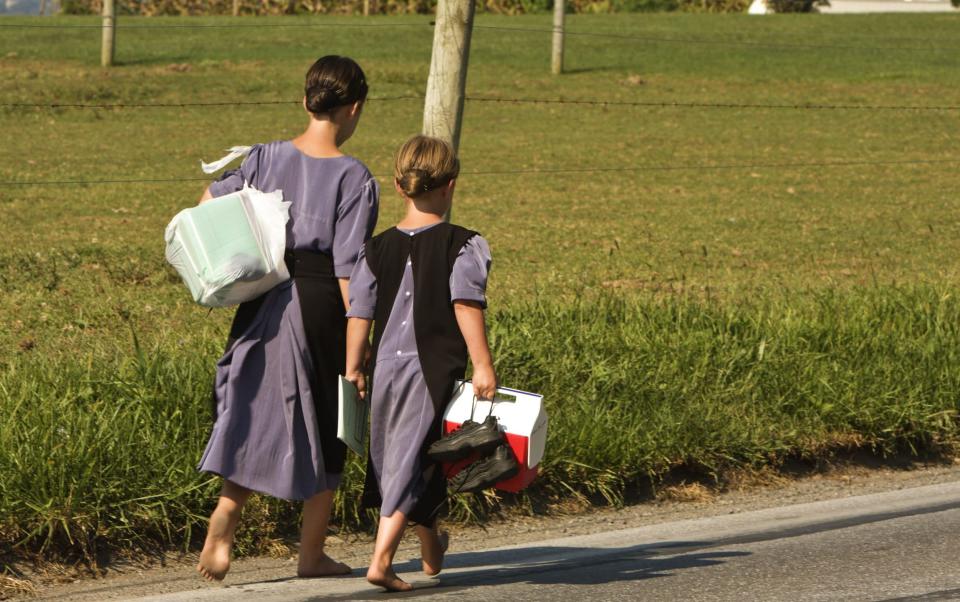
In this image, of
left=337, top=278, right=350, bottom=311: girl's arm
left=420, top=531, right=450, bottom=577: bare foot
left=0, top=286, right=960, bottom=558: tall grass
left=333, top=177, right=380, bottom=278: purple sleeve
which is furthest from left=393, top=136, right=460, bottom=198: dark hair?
left=0, top=286, right=960, bottom=558: tall grass

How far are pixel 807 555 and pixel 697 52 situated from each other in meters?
30.1

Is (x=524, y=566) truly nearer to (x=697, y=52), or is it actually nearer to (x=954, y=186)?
(x=954, y=186)

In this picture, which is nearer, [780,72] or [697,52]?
[780,72]

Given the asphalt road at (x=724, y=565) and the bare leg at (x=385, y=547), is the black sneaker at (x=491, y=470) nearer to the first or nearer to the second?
the bare leg at (x=385, y=547)

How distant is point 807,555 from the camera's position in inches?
221

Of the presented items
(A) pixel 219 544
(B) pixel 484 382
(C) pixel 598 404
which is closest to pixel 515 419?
(B) pixel 484 382

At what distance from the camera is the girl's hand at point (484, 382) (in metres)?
4.80

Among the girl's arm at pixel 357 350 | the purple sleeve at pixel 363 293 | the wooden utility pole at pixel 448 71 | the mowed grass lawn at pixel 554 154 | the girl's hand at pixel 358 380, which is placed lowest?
the mowed grass lawn at pixel 554 154

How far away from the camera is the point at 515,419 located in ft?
15.8

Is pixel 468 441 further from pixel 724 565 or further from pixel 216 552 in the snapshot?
pixel 724 565

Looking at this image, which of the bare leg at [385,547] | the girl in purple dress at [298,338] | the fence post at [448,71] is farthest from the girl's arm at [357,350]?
the fence post at [448,71]

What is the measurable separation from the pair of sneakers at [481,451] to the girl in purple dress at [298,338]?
0.43 metres

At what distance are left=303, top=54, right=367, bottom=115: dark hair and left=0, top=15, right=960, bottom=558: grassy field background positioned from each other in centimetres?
152

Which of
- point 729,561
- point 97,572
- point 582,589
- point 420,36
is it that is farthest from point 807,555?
point 420,36
